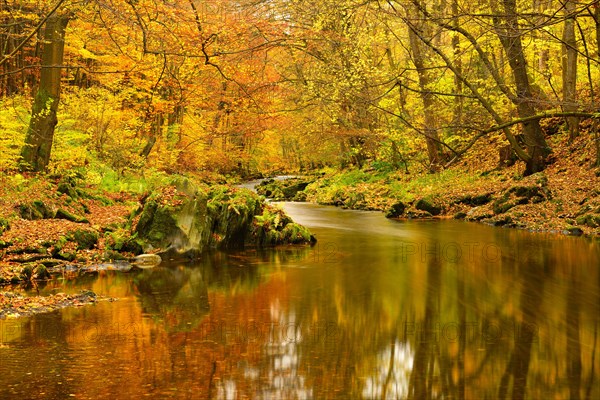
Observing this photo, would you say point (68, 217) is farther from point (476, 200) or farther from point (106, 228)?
point (476, 200)

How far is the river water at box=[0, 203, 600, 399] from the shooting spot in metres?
4.61

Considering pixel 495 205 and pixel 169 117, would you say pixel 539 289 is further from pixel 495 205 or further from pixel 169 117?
pixel 169 117

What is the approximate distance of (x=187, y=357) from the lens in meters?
5.32

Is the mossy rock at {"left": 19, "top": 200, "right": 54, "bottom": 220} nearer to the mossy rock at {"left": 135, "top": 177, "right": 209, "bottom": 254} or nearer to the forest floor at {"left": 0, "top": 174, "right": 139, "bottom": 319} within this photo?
the forest floor at {"left": 0, "top": 174, "right": 139, "bottom": 319}

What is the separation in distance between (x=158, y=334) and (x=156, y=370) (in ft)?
3.99

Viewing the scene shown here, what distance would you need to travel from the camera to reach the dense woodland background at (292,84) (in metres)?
13.1

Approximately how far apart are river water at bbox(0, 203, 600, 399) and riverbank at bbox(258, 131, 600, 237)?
3166mm

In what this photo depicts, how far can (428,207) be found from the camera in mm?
19219

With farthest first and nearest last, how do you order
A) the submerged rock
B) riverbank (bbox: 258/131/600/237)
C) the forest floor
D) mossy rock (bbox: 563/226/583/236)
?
riverbank (bbox: 258/131/600/237) → mossy rock (bbox: 563/226/583/236) → the submerged rock → the forest floor

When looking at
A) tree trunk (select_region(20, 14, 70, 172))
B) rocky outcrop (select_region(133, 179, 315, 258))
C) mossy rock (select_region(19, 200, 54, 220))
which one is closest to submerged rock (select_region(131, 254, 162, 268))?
rocky outcrop (select_region(133, 179, 315, 258))

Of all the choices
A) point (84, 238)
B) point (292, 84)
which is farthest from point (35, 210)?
point (292, 84)

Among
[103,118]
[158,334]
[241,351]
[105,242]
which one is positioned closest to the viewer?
[241,351]

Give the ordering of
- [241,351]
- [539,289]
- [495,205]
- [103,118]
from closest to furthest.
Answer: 1. [241,351]
2. [539,289]
3. [495,205]
4. [103,118]

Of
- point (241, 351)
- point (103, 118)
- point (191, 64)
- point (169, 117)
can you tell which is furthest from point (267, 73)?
point (241, 351)
